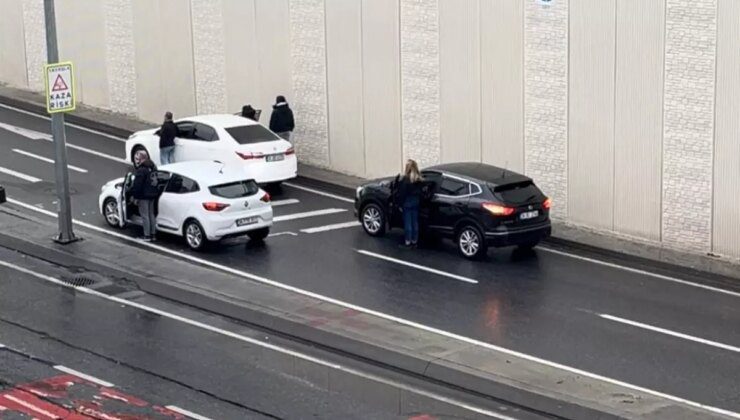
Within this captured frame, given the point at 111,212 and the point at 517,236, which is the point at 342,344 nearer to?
the point at 517,236

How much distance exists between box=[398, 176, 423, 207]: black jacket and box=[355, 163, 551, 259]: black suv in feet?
0.55

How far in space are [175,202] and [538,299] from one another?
6.96 meters

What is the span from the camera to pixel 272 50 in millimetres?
33688

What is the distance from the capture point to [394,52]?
31.1 meters

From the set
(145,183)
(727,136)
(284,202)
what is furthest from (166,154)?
(727,136)

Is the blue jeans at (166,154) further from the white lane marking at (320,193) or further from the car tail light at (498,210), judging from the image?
the car tail light at (498,210)

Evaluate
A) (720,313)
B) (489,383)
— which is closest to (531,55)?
(720,313)

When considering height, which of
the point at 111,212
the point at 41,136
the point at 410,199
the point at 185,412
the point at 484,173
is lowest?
the point at 185,412

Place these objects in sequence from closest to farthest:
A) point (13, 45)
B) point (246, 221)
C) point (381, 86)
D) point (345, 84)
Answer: point (246, 221) < point (381, 86) < point (345, 84) < point (13, 45)

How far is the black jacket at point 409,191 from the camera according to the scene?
26031 mm

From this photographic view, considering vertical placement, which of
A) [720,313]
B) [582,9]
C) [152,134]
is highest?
[582,9]

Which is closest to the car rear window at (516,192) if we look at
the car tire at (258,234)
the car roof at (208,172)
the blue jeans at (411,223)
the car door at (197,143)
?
the blue jeans at (411,223)

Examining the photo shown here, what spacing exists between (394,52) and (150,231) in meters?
7.76

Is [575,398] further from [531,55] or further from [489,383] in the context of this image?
[531,55]
